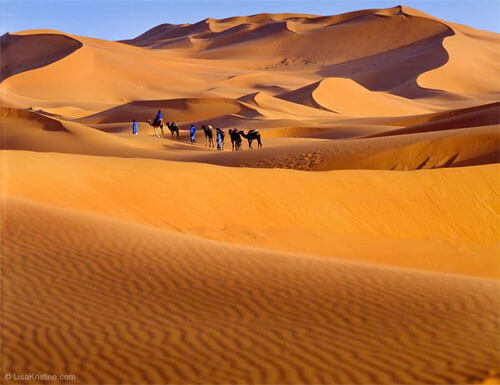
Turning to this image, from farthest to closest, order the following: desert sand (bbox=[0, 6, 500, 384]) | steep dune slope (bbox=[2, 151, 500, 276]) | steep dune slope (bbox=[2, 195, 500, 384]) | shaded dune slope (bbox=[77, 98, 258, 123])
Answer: shaded dune slope (bbox=[77, 98, 258, 123]) → steep dune slope (bbox=[2, 151, 500, 276]) → desert sand (bbox=[0, 6, 500, 384]) → steep dune slope (bbox=[2, 195, 500, 384])

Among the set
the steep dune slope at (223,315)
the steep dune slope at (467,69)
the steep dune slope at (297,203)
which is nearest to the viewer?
the steep dune slope at (223,315)

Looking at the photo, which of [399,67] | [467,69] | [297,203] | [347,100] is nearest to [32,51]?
[399,67]

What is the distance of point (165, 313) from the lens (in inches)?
255

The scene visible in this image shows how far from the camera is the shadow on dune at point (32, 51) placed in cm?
8112

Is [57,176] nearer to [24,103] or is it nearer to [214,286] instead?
[214,286]

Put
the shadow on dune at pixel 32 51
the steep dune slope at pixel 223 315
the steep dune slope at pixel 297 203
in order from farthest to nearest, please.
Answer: the shadow on dune at pixel 32 51
the steep dune slope at pixel 297 203
the steep dune slope at pixel 223 315

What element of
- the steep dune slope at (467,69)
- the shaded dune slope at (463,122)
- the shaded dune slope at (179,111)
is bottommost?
the shaded dune slope at (463,122)

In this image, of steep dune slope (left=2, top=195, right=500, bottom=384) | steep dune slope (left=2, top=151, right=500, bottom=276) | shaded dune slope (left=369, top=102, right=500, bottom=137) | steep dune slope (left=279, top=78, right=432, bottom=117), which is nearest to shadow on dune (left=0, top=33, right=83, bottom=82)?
steep dune slope (left=279, top=78, right=432, bottom=117)

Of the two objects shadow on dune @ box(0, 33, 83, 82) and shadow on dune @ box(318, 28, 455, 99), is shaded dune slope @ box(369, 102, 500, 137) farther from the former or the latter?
shadow on dune @ box(0, 33, 83, 82)

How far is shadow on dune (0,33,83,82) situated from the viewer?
8112cm

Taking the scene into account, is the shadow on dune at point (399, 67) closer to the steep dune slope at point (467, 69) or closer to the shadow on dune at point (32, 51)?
the steep dune slope at point (467, 69)

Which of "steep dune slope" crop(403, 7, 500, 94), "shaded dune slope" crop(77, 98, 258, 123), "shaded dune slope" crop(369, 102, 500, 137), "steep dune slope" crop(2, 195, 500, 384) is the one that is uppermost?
"steep dune slope" crop(403, 7, 500, 94)

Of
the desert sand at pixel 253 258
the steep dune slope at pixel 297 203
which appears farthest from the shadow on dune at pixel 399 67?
the steep dune slope at pixel 297 203

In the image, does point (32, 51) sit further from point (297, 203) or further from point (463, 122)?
point (297, 203)
